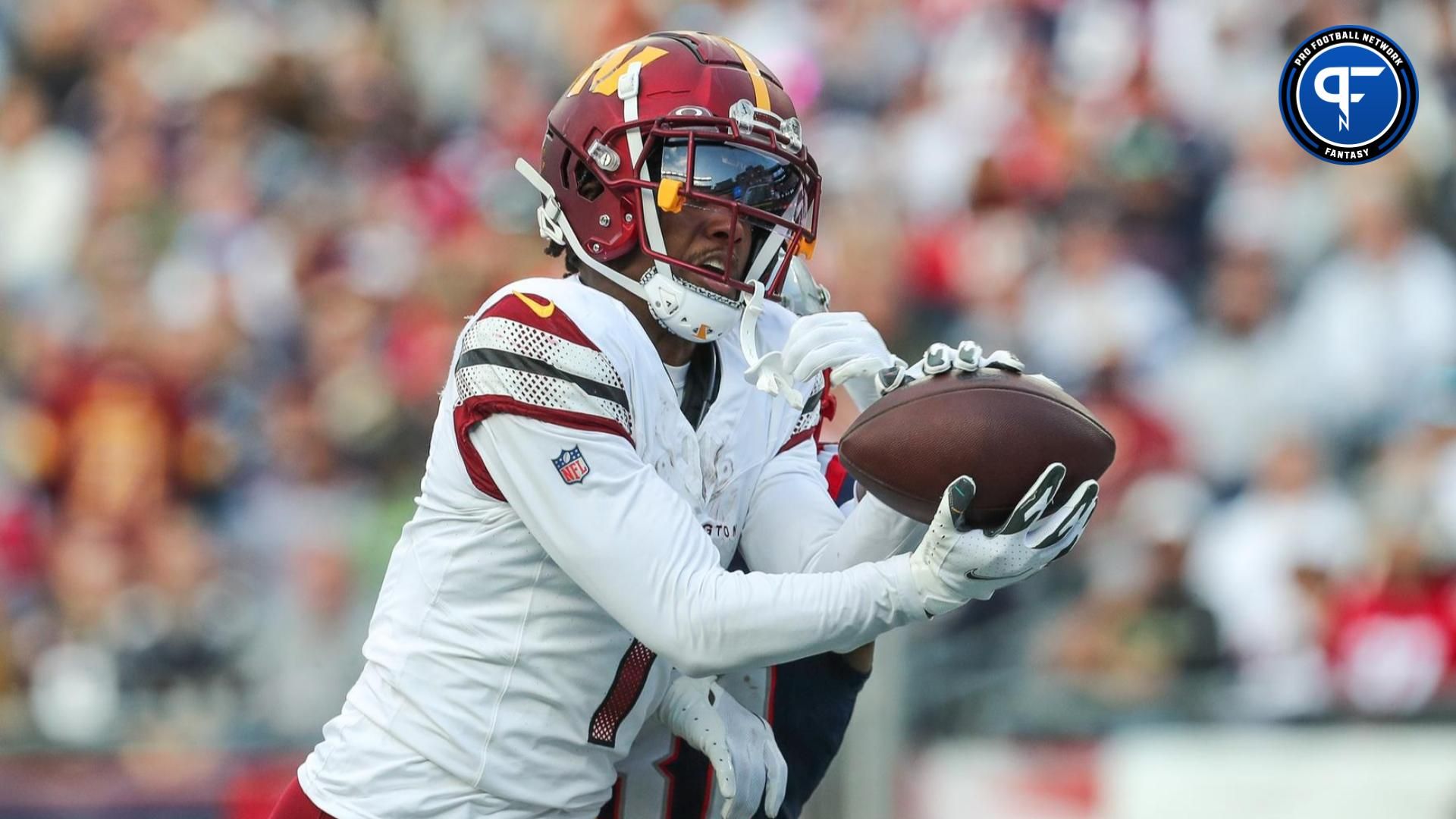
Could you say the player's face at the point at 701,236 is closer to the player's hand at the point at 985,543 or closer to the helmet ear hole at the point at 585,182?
the helmet ear hole at the point at 585,182

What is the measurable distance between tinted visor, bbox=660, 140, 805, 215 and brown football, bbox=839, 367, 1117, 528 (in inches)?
15.2

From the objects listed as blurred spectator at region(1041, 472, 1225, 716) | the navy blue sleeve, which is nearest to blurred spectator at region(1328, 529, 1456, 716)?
blurred spectator at region(1041, 472, 1225, 716)

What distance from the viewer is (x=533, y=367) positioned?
2.77m

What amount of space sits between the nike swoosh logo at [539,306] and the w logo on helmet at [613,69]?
0.40 meters

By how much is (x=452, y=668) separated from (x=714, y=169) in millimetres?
851

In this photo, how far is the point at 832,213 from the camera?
7.27 m

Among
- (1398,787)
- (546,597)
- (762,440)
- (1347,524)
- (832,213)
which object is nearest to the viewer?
(546,597)

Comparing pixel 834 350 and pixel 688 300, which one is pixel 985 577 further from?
pixel 688 300

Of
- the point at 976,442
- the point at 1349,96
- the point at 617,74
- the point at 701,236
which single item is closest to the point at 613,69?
the point at 617,74

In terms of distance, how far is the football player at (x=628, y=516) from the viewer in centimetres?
273

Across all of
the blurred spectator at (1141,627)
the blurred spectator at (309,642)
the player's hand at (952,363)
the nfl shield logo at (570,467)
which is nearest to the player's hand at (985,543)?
the player's hand at (952,363)

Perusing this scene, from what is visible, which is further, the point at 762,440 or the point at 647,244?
the point at 762,440

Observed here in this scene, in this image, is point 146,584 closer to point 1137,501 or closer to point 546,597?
point 1137,501

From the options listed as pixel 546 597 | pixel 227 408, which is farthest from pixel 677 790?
pixel 227 408
